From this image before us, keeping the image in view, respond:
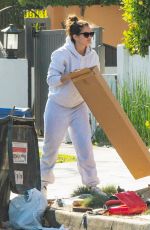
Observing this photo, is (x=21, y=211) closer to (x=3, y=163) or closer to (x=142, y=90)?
(x=3, y=163)

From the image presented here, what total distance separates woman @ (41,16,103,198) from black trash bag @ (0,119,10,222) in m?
0.72

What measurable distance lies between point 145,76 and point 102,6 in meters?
13.6

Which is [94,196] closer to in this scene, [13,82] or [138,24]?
[138,24]

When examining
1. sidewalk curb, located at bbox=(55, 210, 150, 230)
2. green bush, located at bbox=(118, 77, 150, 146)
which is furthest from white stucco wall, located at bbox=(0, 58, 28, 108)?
sidewalk curb, located at bbox=(55, 210, 150, 230)

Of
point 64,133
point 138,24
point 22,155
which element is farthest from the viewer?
point 138,24

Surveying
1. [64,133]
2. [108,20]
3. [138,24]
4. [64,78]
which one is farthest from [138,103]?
[108,20]

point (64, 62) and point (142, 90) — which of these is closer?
point (64, 62)

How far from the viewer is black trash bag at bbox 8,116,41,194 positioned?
323 inches

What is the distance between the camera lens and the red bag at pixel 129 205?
7.99 m

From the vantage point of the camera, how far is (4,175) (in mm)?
8359

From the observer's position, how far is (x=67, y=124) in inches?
355

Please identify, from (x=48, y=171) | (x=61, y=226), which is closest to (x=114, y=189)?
(x=48, y=171)

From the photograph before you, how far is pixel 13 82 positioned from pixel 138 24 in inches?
172

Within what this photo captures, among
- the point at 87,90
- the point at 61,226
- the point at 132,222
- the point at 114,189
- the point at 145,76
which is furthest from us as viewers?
the point at 145,76
